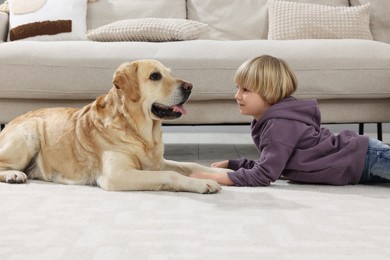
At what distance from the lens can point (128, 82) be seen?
2047 millimetres

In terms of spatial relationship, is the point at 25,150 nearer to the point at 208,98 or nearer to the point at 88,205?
the point at 88,205

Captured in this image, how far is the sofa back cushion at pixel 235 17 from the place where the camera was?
3.63m

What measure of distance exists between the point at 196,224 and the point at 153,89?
0.75 meters

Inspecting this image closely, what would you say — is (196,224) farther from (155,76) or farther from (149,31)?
(149,31)

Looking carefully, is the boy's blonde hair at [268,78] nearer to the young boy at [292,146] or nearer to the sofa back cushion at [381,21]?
the young boy at [292,146]

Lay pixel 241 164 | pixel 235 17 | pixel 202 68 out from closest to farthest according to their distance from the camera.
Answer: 1. pixel 241 164
2. pixel 202 68
3. pixel 235 17

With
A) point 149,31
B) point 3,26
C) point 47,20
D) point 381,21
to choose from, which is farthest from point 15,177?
point 381,21

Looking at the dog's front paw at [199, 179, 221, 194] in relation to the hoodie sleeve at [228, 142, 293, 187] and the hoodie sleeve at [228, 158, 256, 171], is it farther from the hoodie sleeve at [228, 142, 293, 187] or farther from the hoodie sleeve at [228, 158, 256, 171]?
the hoodie sleeve at [228, 158, 256, 171]

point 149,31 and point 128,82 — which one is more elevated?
point 149,31

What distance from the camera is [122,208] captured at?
1.68 meters

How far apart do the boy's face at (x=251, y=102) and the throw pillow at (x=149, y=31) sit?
3.39ft

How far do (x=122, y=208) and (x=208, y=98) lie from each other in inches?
47.4

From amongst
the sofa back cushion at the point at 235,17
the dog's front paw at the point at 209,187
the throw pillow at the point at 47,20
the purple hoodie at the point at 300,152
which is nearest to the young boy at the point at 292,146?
the purple hoodie at the point at 300,152

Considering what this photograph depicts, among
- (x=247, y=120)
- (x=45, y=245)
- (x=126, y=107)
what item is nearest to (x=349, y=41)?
(x=247, y=120)
